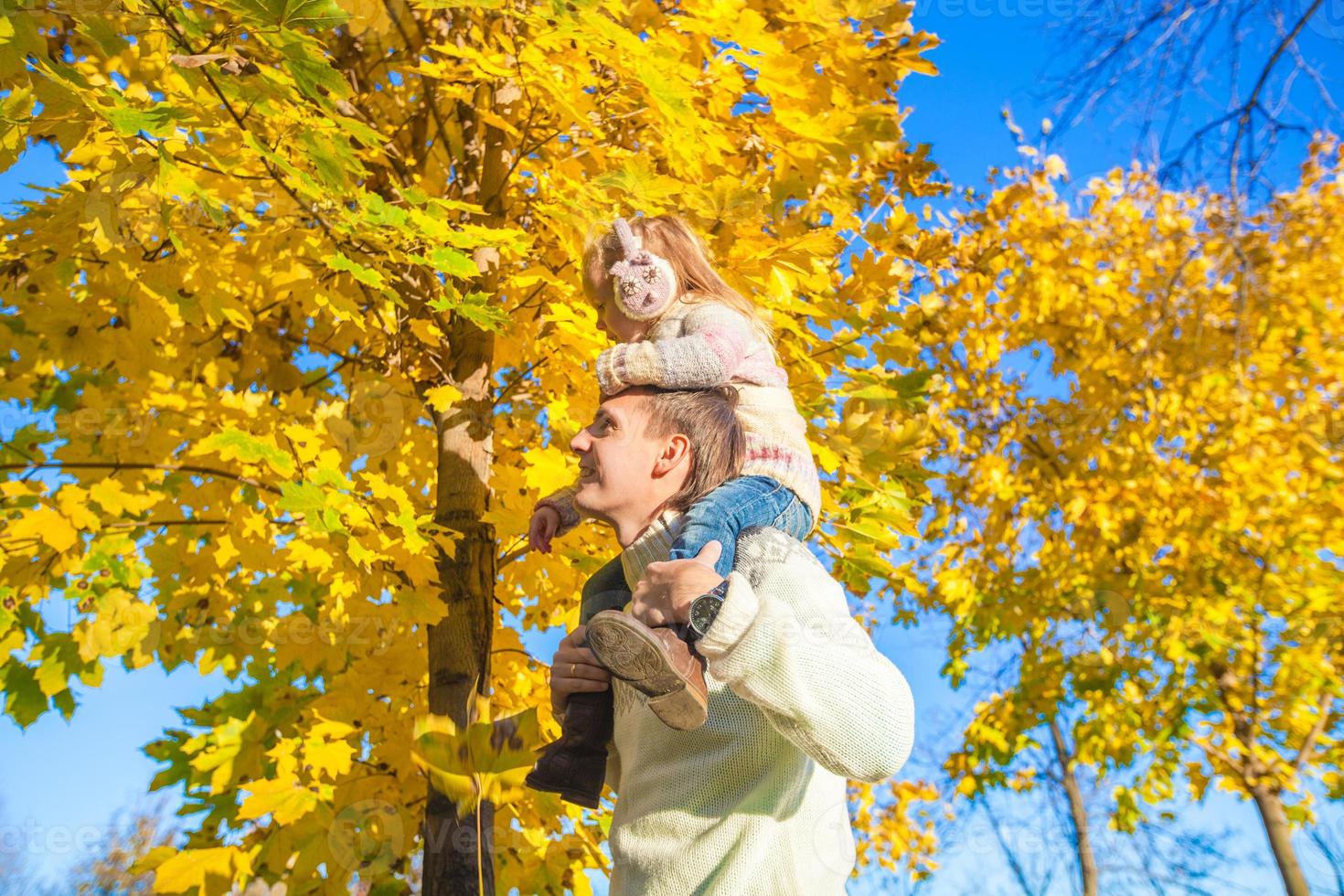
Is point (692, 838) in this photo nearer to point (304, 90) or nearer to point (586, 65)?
point (304, 90)

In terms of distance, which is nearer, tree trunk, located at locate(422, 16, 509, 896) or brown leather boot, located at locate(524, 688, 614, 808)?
brown leather boot, located at locate(524, 688, 614, 808)

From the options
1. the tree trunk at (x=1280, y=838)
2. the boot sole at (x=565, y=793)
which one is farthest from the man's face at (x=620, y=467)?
the tree trunk at (x=1280, y=838)

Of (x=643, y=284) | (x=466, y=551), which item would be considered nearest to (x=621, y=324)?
(x=643, y=284)

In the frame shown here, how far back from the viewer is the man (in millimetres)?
1296

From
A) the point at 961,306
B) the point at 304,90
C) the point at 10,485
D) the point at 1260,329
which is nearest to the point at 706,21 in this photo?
the point at 304,90

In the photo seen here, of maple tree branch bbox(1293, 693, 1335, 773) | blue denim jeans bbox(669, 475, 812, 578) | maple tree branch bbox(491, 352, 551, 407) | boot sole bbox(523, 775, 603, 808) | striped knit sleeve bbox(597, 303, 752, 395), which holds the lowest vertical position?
boot sole bbox(523, 775, 603, 808)

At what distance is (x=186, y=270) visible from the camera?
2889 mm

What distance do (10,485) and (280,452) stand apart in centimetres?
181

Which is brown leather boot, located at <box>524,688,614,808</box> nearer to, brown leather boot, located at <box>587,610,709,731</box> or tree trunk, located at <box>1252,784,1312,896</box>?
brown leather boot, located at <box>587,610,709,731</box>

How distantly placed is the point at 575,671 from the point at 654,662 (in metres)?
0.41

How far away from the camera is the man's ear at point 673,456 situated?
5.42ft

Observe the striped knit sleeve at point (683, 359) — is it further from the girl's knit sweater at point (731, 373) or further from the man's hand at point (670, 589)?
the man's hand at point (670, 589)

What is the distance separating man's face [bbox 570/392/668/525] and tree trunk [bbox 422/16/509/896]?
1.20 meters

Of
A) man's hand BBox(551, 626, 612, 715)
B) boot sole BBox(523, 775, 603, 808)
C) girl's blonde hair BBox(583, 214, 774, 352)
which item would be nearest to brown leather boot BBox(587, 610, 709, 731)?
man's hand BBox(551, 626, 612, 715)
